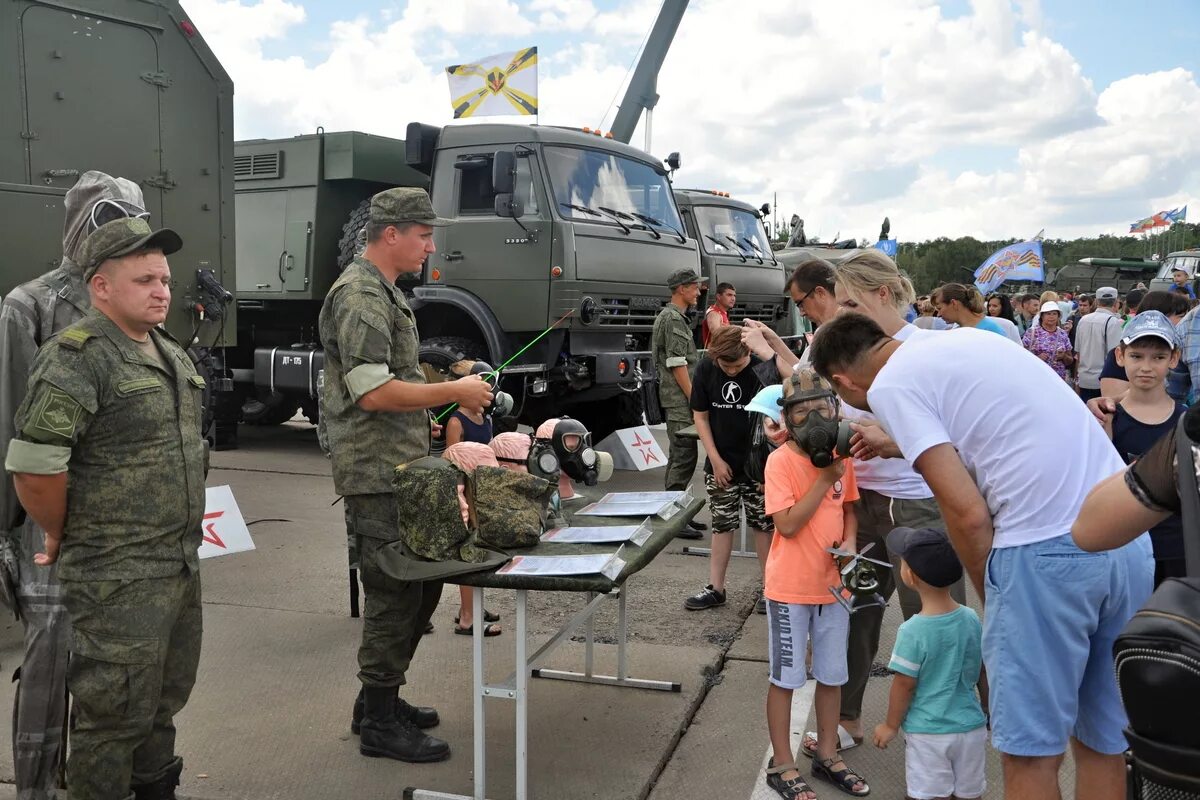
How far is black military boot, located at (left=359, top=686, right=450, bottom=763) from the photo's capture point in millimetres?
3406

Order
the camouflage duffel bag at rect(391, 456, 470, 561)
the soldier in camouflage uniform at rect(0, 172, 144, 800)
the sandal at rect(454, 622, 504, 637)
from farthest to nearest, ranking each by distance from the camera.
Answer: the sandal at rect(454, 622, 504, 637), the camouflage duffel bag at rect(391, 456, 470, 561), the soldier in camouflage uniform at rect(0, 172, 144, 800)

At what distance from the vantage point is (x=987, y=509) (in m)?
2.31

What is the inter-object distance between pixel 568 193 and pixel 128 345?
564 cm

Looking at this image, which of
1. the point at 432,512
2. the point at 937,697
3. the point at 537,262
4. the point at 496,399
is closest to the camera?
the point at 937,697

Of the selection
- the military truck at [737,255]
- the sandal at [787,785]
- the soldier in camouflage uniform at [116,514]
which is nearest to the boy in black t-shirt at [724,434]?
the sandal at [787,785]

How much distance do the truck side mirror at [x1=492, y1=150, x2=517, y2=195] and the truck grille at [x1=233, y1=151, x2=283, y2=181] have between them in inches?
100

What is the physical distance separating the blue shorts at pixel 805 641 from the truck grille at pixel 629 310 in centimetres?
500

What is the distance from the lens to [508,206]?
24.9ft

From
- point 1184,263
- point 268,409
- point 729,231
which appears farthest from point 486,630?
point 1184,263

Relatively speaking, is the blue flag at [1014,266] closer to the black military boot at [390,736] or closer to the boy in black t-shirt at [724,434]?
the boy in black t-shirt at [724,434]

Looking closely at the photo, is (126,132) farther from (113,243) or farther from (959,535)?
(959,535)

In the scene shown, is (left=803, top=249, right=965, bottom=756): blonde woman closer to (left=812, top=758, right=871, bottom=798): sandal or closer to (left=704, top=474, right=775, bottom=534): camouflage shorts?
(left=812, top=758, right=871, bottom=798): sandal

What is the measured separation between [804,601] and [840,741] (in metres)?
0.70

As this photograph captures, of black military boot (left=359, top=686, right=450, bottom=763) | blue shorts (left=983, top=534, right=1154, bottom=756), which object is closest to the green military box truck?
black military boot (left=359, top=686, right=450, bottom=763)
